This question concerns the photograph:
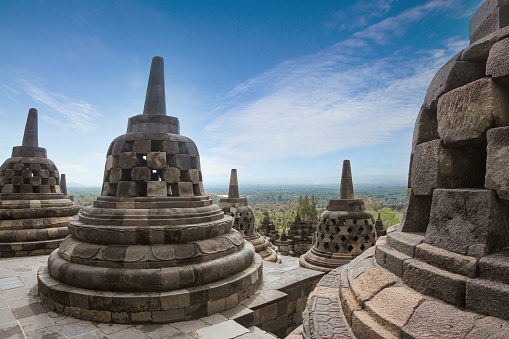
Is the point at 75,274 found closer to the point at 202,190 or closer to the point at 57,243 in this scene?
the point at 202,190

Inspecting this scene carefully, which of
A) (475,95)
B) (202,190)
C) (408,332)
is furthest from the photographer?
(202,190)

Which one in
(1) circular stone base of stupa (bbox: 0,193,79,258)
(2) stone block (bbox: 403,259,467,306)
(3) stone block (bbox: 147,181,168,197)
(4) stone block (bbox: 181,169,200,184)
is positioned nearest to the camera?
(2) stone block (bbox: 403,259,467,306)

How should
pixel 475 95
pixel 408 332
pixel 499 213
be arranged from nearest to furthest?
pixel 408 332 < pixel 499 213 < pixel 475 95

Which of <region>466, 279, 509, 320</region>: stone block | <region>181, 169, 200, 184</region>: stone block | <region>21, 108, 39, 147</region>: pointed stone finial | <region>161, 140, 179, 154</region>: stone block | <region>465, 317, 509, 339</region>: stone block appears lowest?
<region>465, 317, 509, 339</region>: stone block

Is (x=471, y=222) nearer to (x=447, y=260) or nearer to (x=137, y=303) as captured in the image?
(x=447, y=260)

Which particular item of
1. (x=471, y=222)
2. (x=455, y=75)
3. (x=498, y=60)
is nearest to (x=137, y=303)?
(x=471, y=222)

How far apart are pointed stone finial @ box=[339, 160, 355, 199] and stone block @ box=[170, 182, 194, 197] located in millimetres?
5053

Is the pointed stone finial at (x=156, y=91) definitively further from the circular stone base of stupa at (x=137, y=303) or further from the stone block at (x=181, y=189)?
the circular stone base of stupa at (x=137, y=303)

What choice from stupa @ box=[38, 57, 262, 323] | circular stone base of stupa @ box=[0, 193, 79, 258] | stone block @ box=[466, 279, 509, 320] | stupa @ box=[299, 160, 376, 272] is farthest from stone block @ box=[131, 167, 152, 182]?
stupa @ box=[299, 160, 376, 272]

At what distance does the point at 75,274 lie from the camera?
13.5ft

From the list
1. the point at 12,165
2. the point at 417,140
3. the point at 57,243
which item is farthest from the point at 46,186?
the point at 417,140

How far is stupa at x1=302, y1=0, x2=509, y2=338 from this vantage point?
6.04 ft

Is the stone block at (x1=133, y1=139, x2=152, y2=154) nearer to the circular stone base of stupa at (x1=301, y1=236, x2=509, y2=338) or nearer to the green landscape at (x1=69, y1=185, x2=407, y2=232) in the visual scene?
the green landscape at (x1=69, y1=185, x2=407, y2=232)

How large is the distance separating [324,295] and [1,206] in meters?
9.37
